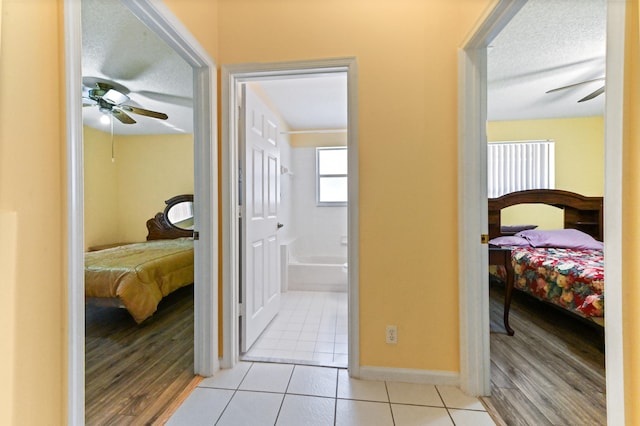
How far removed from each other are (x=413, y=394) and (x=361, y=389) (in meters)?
0.30

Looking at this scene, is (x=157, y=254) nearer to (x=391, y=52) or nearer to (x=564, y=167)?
(x=391, y=52)

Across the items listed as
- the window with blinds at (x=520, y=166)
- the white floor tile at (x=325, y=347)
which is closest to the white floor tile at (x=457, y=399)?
the white floor tile at (x=325, y=347)

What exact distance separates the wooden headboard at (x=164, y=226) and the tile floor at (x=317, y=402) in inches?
134

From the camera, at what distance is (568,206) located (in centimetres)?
347

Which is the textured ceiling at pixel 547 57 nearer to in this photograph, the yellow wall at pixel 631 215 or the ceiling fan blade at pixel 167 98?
Answer: the yellow wall at pixel 631 215

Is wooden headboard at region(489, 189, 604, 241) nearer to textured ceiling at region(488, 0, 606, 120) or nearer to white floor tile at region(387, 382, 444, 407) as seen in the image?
textured ceiling at region(488, 0, 606, 120)

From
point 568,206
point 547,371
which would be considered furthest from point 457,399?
point 568,206

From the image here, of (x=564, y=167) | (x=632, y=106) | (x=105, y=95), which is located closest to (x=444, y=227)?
(x=632, y=106)

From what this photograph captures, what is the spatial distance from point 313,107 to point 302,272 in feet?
7.10

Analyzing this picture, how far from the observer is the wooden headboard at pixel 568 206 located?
3.37 metres

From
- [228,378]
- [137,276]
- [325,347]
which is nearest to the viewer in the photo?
[228,378]

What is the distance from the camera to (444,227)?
5.41ft

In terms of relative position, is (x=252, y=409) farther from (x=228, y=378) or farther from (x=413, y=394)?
(x=413, y=394)

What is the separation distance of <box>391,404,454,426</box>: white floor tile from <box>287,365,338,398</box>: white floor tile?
1.17 ft
